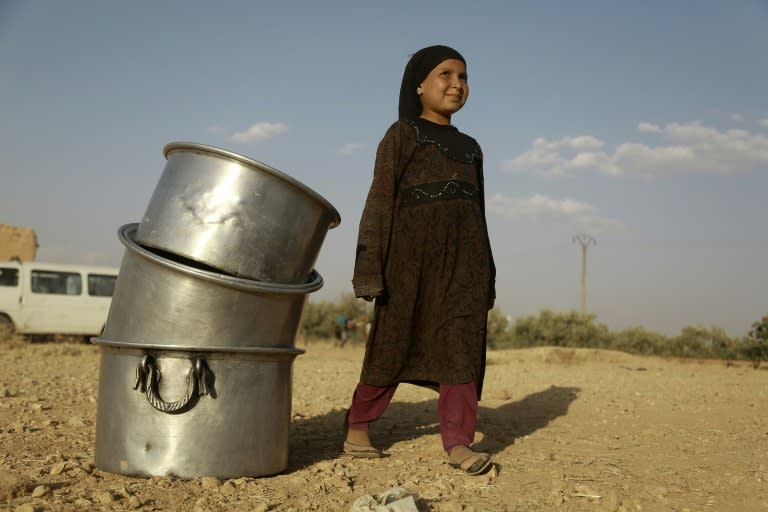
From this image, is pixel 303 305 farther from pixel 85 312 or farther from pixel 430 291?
pixel 85 312

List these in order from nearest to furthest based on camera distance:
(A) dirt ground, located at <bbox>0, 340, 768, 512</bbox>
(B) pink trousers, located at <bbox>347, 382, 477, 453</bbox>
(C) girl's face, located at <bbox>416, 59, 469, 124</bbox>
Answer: (A) dirt ground, located at <bbox>0, 340, 768, 512</bbox> → (B) pink trousers, located at <bbox>347, 382, 477, 453</bbox> → (C) girl's face, located at <bbox>416, 59, 469, 124</bbox>

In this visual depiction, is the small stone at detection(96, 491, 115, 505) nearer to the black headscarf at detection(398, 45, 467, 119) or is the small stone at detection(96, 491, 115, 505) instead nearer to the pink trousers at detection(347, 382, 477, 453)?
the pink trousers at detection(347, 382, 477, 453)

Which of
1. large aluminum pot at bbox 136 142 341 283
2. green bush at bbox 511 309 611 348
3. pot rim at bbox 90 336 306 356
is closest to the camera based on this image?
pot rim at bbox 90 336 306 356

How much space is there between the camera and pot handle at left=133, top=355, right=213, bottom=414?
104 inches

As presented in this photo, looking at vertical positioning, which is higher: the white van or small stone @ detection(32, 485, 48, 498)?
the white van

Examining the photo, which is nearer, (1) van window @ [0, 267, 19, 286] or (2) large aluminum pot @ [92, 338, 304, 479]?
(2) large aluminum pot @ [92, 338, 304, 479]

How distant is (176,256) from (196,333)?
0.49 meters

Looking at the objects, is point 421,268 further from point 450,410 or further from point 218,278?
point 218,278

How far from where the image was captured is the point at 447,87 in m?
3.61

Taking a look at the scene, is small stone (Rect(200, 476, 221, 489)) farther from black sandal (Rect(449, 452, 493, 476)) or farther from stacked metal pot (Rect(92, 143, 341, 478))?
black sandal (Rect(449, 452, 493, 476))

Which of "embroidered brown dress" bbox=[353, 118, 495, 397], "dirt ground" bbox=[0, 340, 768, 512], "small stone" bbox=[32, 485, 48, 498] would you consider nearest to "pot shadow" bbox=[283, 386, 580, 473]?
"dirt ground" bbox=[0, 340, 768, 512]

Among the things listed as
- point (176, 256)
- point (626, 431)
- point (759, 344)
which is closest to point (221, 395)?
point (176, 256)

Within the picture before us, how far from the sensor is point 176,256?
3020 millimetres

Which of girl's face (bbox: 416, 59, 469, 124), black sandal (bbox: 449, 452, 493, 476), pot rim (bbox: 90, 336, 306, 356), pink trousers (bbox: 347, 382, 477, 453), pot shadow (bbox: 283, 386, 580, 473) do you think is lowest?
pot shadow (bbox: 283, 386, 580, 473)
